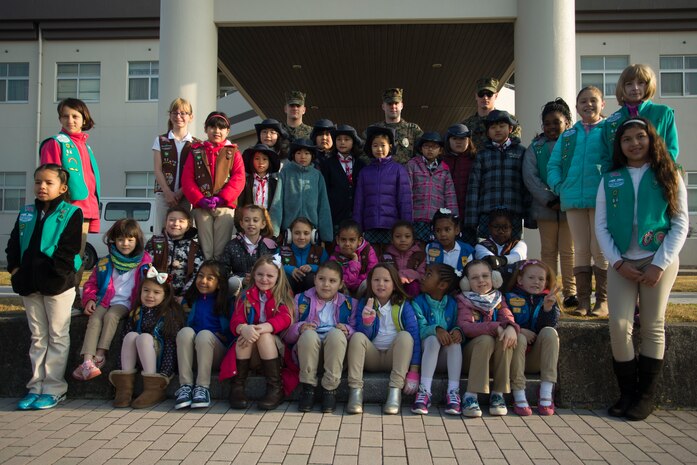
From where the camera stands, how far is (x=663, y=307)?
4148mm

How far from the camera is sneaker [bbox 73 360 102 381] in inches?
174

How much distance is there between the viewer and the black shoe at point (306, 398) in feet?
14.0

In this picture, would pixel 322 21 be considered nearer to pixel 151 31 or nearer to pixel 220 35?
pixel 220 35

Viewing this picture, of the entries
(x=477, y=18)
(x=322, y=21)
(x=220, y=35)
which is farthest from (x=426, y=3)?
(x=220, y=35)

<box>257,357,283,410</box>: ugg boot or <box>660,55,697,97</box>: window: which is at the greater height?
<box>660,55,697,97</box>: window

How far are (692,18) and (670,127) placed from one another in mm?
15765

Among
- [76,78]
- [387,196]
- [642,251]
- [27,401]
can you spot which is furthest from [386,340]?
[76,78]

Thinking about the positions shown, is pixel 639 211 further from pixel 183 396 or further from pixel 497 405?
pixel 183 396

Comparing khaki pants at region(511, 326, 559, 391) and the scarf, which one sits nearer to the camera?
khaki pants at region(511, 326, 559, 391)

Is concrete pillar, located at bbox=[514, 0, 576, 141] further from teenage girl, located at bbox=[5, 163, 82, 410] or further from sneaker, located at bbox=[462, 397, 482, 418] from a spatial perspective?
teenage girl, located at bbox=[5, 163, 82, 410]

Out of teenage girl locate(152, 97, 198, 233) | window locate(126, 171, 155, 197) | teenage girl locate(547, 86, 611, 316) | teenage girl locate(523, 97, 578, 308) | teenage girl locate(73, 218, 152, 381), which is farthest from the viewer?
window locate(126, 171, 155, 197)

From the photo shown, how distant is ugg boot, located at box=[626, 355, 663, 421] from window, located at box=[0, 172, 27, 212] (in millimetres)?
19900

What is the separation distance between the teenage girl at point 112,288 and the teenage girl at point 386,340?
194 cm


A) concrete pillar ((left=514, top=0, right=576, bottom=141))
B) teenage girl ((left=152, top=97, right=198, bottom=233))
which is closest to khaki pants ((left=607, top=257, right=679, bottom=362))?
teenage girl ((left=152, top=97, right=198, bottom=233))
